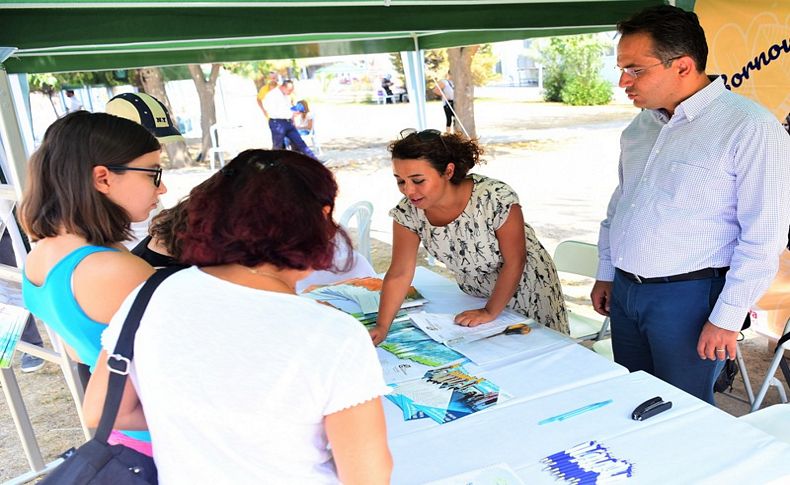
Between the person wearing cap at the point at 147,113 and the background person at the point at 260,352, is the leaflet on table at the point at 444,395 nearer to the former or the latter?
the background person at the point at 260,352

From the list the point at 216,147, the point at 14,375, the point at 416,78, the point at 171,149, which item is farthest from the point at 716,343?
the point at 171,149

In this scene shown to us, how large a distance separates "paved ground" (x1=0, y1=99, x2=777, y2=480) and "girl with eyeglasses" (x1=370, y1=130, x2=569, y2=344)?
521 millimetres

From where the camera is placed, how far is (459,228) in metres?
2.00

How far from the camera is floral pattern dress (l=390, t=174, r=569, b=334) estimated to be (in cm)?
196

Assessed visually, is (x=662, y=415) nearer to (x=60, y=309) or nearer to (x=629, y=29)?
(x=629, y=29)

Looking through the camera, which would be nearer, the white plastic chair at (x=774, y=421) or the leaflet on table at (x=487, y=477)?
the leaflet on table at (x=487, y=477)

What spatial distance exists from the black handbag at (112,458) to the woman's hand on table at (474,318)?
1089 millimetres

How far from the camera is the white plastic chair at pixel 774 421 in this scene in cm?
163

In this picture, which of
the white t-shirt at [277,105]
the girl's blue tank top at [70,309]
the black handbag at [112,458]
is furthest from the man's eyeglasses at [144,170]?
the white t-shirt at [277,105]

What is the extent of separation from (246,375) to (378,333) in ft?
3.74

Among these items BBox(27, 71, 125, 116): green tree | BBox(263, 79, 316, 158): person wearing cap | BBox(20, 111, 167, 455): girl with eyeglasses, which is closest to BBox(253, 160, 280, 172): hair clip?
BBox(20, 111, 167, 455): girl with eyeglasses

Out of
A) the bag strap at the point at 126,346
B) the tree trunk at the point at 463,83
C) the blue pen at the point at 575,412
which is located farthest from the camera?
the tree trunk at the point at 463,83

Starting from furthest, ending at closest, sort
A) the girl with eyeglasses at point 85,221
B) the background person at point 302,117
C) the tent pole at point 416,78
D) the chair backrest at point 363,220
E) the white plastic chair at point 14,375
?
the background person at point 302,117 → the tent pole at point 416,78 → the chair backrest at point 363,220 → the white plastic chair at point 14,375 → the girl with eyeglasses at point 85,221

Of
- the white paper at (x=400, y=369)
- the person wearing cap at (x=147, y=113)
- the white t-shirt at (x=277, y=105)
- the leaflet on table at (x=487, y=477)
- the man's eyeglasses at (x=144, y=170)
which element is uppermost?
the white t-shirt at (x=277, y=105)
